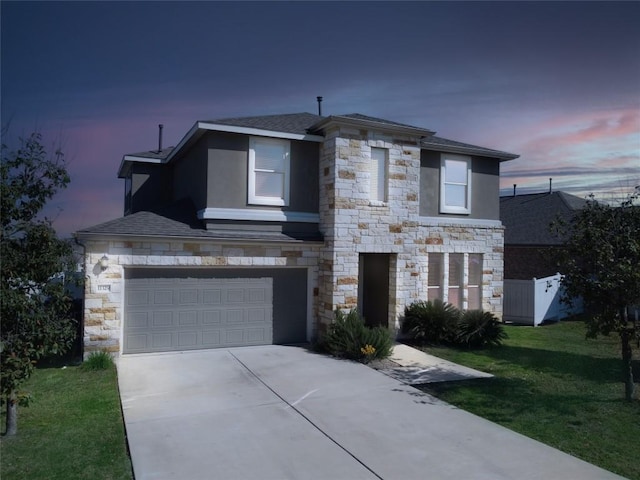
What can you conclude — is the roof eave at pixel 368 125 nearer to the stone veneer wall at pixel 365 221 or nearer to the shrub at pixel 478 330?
the stone veneer wall at pixel 365 221

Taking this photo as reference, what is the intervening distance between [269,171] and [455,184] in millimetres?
6382

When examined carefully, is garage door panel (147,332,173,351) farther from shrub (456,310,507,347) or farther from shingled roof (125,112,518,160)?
shrub (456,310,507,347)

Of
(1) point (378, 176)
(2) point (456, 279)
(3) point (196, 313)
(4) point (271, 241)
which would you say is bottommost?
(3) point (196, 313)

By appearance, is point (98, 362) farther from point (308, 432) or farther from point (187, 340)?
point (308, 432)

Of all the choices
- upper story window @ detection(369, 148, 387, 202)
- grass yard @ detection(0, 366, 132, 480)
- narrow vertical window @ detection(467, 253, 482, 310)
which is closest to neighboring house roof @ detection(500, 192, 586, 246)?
narrow vertical window @ detection(467, 253, 482, 310)

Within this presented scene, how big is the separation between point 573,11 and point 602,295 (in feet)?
21.9

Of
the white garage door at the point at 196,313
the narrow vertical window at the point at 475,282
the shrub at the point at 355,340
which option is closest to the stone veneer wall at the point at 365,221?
the shrub at the point at 355,340

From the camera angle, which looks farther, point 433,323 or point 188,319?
point 433,323

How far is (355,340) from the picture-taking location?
11188mm

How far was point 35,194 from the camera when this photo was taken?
654 centimetres

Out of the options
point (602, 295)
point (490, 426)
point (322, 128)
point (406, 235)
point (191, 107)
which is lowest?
point (490, 426)

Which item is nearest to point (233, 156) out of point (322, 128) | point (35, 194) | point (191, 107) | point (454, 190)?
point (322, 128)

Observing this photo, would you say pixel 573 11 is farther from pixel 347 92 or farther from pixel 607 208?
pixel 347 92

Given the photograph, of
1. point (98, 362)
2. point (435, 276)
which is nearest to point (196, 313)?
point (98, 362)
